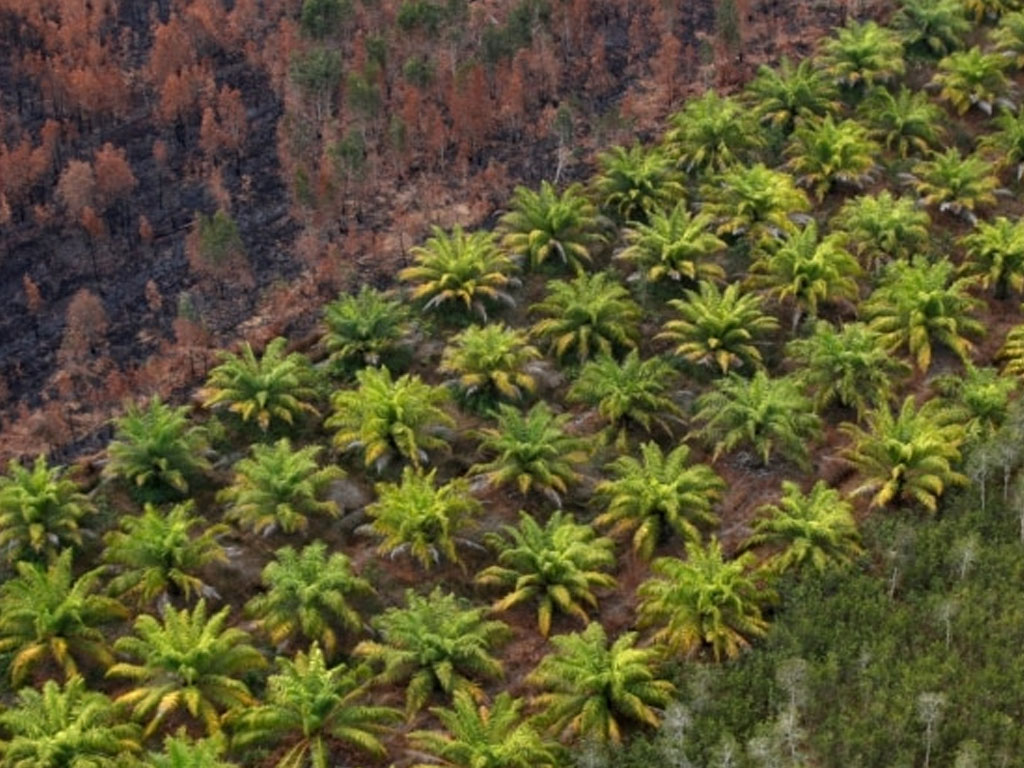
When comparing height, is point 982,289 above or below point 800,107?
below

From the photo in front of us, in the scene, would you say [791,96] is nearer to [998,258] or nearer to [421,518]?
[998,258]

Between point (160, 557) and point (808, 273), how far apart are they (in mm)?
19806

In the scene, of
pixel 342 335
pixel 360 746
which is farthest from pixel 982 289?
pixel 360 746

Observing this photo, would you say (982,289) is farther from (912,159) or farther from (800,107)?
(800,107)

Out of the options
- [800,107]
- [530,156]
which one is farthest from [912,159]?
[530,156]

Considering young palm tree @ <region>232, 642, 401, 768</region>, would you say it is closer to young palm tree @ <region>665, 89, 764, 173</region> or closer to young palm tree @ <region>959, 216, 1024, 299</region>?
young palm tree @ <region>959, 216, 1024, 299</region>

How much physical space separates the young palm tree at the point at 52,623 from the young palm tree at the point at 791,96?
92.8 feet

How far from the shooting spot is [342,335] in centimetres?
3419

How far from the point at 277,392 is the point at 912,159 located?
23.6 meters

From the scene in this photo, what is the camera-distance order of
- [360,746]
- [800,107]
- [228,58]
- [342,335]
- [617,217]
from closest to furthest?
[360,746] → [342,335] → [617,217] → [800,107] → [228,58]

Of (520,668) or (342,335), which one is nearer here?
(520,668)

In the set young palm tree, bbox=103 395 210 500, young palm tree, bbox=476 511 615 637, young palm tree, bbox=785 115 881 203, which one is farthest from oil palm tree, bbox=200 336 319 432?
young palm tree, bbox=785 115 881 203

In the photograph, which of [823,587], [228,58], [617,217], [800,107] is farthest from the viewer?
[228,58]

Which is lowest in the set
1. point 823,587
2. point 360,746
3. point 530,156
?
point 360,746
